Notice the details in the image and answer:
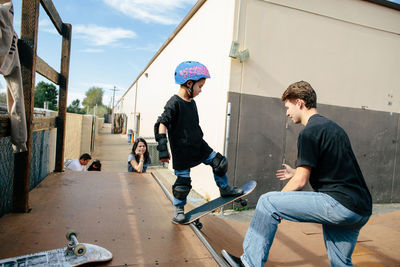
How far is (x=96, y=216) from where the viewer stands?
8.77 feet

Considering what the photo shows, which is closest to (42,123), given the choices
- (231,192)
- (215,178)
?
(215,178)

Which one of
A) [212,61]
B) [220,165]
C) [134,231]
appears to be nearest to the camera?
[134,231]

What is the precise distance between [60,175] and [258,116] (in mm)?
4485

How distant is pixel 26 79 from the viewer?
2619 mm

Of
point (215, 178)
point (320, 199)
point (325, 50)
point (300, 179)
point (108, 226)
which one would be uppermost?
point (325, 50)

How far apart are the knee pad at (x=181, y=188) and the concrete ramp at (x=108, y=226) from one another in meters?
0.27

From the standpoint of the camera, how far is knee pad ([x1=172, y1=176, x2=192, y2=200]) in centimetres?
285

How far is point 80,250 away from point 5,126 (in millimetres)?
→ 1226

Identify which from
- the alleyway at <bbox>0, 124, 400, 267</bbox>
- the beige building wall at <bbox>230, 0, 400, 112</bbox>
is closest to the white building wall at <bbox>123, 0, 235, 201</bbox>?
the beige building wall at <bbox>230, 0, 400, 112</bbox>

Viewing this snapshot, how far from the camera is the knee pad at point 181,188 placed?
285 centimetres

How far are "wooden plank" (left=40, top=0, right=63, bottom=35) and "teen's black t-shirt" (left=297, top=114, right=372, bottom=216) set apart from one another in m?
3.14

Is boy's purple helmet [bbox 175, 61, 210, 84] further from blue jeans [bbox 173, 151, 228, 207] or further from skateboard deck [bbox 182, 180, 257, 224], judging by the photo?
skateboard deck [bbox 182, 180, 257, 224]

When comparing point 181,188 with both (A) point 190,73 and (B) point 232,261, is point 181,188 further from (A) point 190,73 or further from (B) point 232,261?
(A) point 190,73

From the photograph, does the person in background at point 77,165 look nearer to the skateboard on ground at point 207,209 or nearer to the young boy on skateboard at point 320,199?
the skateboard on ground at point 207,209
